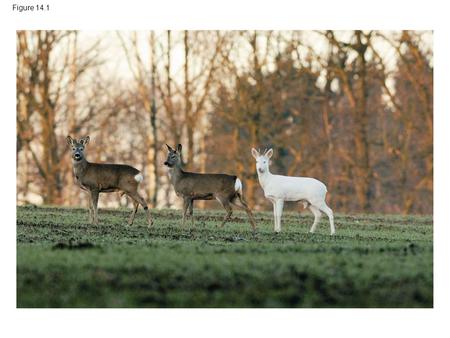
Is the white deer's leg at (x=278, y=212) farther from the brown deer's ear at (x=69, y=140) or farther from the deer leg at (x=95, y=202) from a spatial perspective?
the brown deer's ear at (x=69, y=140)

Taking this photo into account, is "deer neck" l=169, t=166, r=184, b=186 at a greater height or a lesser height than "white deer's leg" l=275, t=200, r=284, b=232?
greater

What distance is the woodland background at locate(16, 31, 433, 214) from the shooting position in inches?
1775

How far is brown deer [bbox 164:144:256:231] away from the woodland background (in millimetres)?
20643

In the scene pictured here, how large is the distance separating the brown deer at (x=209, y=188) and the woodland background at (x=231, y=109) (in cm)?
2064

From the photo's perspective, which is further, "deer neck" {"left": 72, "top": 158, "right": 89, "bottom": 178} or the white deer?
"deer neck" {"left": 72, "top": 158, "right": 89, "bottom": 178}

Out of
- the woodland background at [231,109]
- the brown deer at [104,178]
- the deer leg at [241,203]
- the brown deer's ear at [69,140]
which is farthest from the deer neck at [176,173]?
the woodland background at [231,109]

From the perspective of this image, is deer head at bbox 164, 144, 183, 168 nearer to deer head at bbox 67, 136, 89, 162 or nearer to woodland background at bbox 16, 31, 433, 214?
deer head at bbox 67, 136, 89, 162

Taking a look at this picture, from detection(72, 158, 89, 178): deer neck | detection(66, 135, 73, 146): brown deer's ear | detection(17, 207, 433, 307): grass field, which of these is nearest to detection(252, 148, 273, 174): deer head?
detection(17, 207, 433, 307): grass field

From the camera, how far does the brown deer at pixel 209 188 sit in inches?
878

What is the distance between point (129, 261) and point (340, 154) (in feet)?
111

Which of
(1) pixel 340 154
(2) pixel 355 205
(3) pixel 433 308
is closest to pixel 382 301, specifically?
(3) pixel 433 308

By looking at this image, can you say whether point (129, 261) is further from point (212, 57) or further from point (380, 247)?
point (212, 57)

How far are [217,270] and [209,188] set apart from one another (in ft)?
22.5

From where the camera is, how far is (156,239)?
20.2 meters
